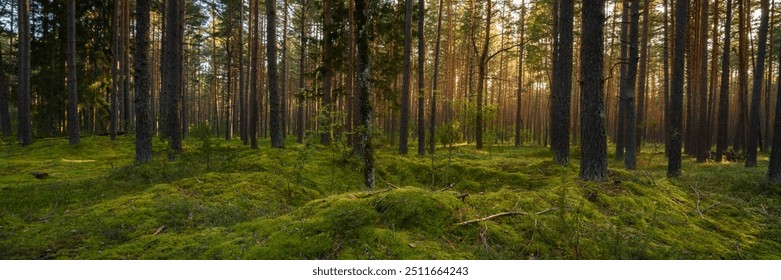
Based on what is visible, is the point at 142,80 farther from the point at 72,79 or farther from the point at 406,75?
the point at 72,79

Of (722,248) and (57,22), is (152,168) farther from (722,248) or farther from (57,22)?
(57,22)

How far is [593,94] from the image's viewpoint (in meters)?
7.18

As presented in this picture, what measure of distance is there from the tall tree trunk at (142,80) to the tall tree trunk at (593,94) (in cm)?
1023

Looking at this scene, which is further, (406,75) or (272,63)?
(406,75)

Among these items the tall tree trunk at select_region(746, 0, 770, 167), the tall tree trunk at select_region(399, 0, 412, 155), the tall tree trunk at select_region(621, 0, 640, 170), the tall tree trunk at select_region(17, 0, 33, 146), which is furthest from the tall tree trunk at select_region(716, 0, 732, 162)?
the tall tree trunk at select_region(17, 0, 33, 146)

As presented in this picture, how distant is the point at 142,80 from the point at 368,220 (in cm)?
878

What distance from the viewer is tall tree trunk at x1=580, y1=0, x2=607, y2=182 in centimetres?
715

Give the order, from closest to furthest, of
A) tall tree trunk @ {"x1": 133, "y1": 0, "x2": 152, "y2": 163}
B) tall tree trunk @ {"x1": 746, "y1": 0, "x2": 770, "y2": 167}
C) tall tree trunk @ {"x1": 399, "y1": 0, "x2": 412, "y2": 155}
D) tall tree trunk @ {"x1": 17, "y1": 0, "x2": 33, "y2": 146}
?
tall tree trunk @ {"x1": 133, "y1": 0, "x2": 152, "y2": 163} → tall tree trunk @ {"x1": 746, "y1": 0, "x2": 770, "y2": 167} → tall tree trunk @ {"x1": 399, "y1": 0, "x2": 412, "y2": 155} → tall tree trunk @ {"x1": 17, "y1": 0, "x2": 33, "y2": 146}

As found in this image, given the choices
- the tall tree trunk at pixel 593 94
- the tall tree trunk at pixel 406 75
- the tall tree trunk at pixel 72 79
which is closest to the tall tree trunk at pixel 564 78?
the tall tree trunk at pixel 593 94

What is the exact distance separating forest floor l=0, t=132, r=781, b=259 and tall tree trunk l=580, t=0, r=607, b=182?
515mm

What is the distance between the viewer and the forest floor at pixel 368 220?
392 cm

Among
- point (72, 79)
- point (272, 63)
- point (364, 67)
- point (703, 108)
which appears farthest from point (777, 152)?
point (72, 79)

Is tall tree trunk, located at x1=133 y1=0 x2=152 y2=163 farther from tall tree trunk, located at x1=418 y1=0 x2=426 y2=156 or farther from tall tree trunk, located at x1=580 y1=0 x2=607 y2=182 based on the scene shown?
tall tree trunk, located at x1=580 y1=0 x2=607 y2=182

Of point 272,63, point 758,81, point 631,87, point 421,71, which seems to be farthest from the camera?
point 421,71
